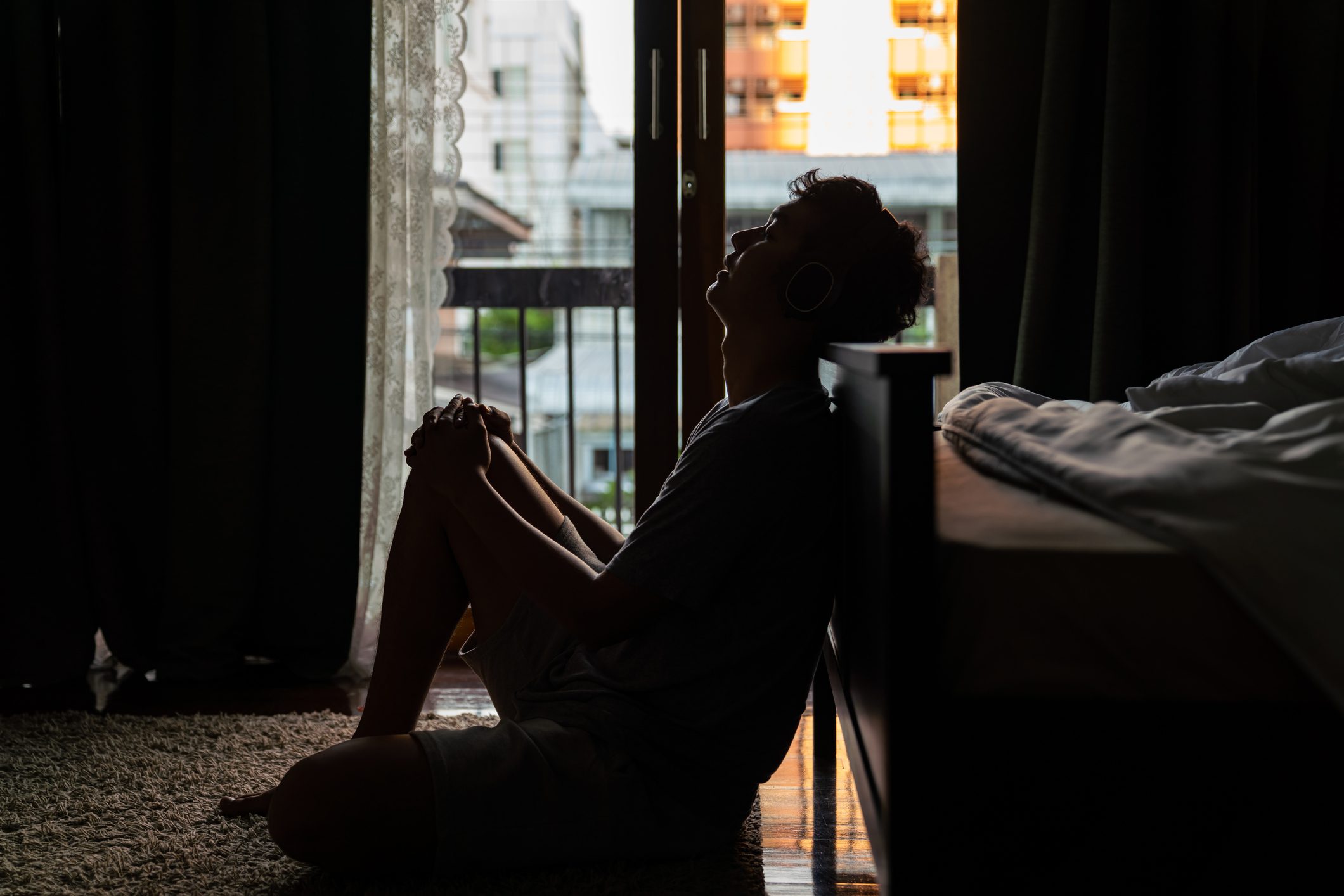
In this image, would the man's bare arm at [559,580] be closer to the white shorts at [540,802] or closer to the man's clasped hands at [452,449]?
the man's clasped hands at [452,449]

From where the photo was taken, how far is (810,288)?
1366 mm

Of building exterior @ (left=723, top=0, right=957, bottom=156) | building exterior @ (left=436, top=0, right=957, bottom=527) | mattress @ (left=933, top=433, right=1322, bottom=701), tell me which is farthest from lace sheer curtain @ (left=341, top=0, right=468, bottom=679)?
mattress @ (left=933, top=433, right=1322, bottom=701)

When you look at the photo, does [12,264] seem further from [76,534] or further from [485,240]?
[485,240]

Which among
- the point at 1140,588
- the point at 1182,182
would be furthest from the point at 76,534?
the point at 1182,182

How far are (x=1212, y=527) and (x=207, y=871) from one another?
1.33 m

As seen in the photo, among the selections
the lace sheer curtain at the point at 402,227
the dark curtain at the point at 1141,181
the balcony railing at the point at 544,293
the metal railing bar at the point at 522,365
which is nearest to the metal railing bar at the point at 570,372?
the balcony railing at the point at 544,293

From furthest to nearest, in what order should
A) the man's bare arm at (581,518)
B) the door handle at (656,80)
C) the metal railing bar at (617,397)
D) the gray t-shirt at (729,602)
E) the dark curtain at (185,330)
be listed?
the metal railing bar at (617,397)
the door handle at (656,80)
the dark curtain at (185,330)
the man's bare arm at (581,518)
the gray t-shirt at (729,602)

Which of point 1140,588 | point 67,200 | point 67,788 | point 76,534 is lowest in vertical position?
point 67,788

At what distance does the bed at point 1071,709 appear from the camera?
82 centimetres

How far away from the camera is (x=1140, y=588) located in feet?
2.68

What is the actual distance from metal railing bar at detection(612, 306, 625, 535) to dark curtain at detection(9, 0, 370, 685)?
0.81m

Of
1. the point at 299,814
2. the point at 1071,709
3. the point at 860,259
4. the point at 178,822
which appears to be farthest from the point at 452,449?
the point at 1071,709

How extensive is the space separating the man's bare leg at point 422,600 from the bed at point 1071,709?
2.55ft

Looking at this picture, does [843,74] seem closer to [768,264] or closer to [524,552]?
[768,264]
